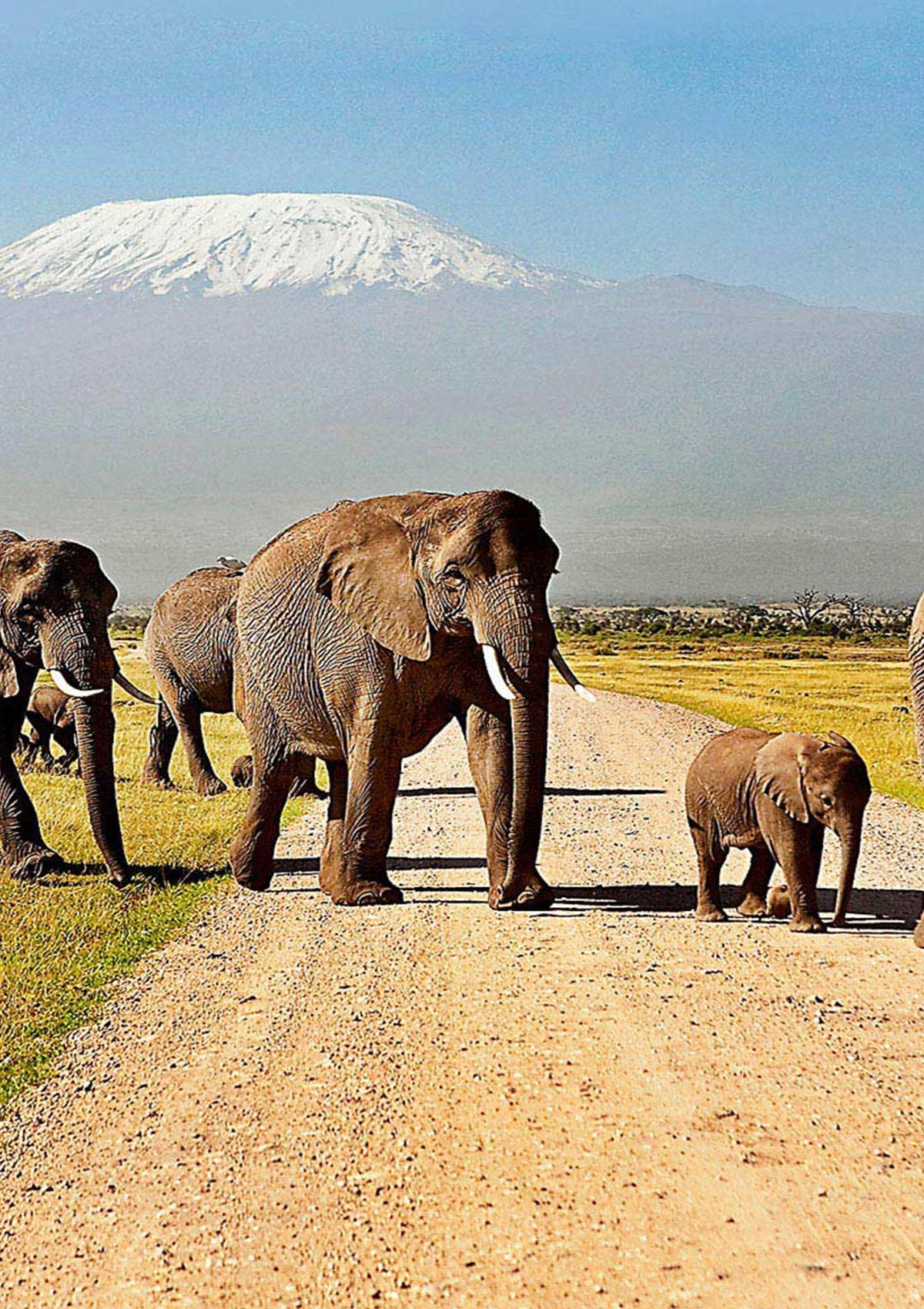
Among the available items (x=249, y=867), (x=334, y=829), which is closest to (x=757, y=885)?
(x=334, y=829)

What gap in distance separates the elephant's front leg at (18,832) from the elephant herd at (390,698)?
0.02 metres

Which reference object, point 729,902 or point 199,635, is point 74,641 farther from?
point 199,635

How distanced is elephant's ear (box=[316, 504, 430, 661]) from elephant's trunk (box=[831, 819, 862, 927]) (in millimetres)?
3443

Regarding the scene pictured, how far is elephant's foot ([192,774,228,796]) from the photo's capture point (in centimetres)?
2142

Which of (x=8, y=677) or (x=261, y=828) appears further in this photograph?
(x=8, y=677)

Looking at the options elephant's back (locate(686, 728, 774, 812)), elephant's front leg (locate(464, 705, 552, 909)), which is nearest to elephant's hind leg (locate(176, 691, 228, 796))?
elephant's front leg (locate(464, 705, 552, 909))

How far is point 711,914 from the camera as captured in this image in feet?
38.4

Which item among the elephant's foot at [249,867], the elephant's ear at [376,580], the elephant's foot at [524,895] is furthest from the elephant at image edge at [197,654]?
the elephant's foot at [524,895]

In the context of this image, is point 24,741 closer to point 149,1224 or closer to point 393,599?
point 393,599

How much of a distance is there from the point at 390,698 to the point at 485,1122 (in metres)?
5.36

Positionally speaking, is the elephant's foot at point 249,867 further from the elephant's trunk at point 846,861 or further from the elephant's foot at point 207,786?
the elephant's foot at point 207,786

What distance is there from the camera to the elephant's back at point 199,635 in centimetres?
2081

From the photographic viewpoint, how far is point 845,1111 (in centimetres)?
712

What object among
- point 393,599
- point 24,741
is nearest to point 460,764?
point 24,741
